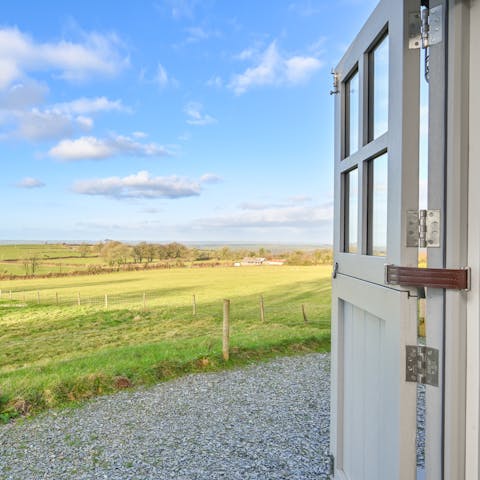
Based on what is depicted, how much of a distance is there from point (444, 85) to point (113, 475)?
8.30 feet

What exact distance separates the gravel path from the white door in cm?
101

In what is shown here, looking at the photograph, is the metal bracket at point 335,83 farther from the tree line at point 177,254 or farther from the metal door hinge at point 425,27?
the tree line at point 177,254

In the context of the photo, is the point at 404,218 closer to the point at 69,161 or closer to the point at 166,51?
the point at 166,51

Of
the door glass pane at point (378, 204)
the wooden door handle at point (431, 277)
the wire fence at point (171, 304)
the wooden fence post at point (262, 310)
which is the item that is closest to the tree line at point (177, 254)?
the wire fence at point (171, 304)

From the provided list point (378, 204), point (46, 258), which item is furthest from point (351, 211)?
point (46, 258)

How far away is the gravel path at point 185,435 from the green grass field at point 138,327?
462 mm

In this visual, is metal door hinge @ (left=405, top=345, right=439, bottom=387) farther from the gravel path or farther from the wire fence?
the wire fence

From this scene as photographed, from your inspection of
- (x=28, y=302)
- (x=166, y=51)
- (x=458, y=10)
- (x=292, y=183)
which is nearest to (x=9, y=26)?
(x=166, y=51)

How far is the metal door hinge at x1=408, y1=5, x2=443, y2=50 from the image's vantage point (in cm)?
80

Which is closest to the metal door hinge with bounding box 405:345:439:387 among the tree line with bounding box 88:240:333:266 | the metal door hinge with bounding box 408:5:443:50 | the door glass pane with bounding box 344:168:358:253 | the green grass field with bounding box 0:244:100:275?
the door glass pane with bounding box 344:168:358:253

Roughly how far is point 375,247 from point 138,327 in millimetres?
6093

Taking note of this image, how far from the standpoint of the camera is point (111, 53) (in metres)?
6.80

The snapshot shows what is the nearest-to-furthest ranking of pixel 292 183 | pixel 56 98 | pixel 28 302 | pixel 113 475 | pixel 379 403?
pixel 379 403 < pixel 113 475 < pixel 28 302 < pixel 56 98 < pixel 292 183

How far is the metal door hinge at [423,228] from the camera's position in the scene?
0.81m
